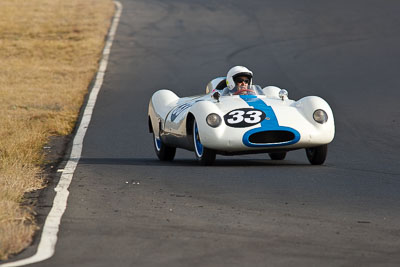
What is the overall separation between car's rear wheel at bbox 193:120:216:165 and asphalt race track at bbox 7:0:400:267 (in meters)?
0.29

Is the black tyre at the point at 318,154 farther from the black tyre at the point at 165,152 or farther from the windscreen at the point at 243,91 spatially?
the black tyre at the point at 165,152

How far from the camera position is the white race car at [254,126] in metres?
11.6

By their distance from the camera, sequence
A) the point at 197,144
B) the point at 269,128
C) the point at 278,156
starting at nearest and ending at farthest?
the point at 269,128 → the point at 197,144 → the point at 278,156

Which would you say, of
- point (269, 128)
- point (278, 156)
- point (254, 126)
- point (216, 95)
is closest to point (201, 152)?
point (216, 95)

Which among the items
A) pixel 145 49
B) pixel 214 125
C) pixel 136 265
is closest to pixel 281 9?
pixel 145 49

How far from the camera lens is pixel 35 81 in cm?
2498

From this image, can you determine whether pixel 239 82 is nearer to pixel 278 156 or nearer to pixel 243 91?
pixel 243 91

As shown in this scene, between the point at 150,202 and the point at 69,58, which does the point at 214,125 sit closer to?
the point at 150,202

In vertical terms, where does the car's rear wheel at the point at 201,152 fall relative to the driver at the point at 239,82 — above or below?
below

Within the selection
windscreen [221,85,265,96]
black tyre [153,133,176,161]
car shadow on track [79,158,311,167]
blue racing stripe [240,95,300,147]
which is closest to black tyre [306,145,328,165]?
car shadow on track [79,158,311,167]

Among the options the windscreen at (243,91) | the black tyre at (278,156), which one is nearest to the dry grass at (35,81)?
the windscreen at (243,91)

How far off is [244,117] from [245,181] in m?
1.45

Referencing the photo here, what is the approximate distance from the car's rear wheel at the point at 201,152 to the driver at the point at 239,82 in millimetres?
1097

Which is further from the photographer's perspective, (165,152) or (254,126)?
(165,152)
